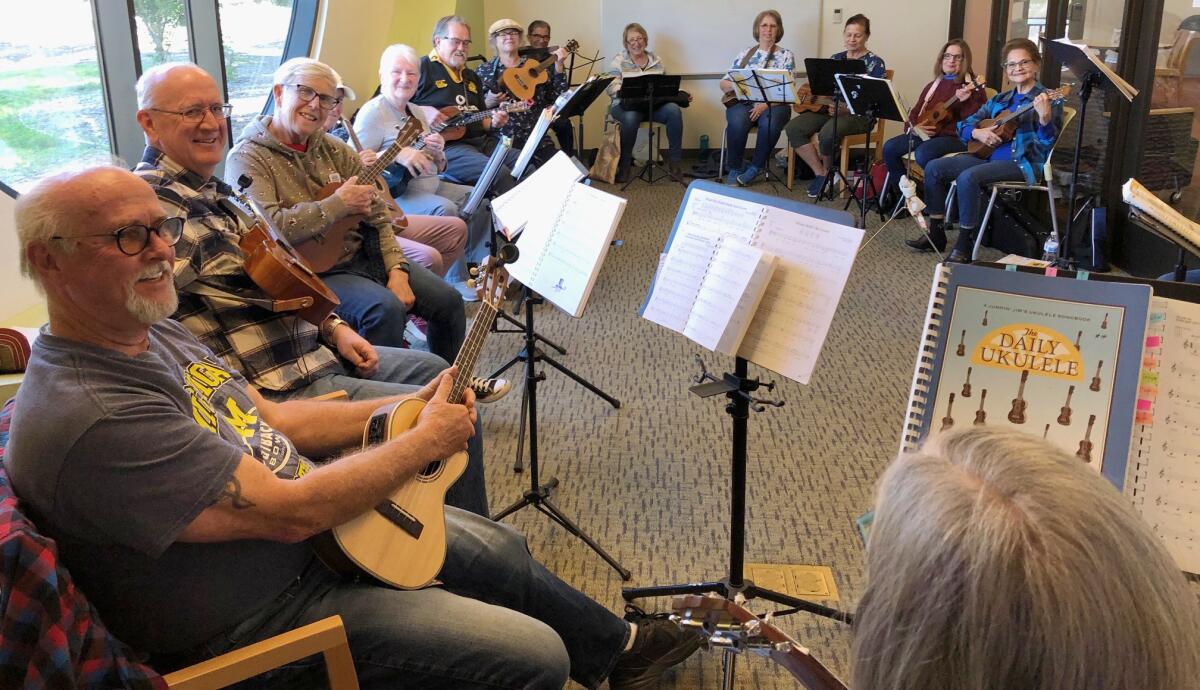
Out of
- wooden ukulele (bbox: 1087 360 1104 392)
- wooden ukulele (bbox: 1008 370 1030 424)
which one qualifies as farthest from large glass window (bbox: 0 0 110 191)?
wooden ukulele (bbox: 1087 360 1104 392)

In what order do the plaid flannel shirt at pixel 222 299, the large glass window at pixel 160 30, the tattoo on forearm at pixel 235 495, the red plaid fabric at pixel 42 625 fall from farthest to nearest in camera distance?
1. the large glass window at pixel 160 30
2. the plaid flannel shirt at pixel 222 299
3. the tattoo on forearm at pixel 235 495
4. the red plaid fabric at pixel 42 625

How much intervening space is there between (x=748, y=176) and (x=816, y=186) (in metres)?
0.62

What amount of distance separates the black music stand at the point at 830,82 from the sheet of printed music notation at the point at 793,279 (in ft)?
17.4

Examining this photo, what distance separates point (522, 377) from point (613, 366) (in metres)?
0.41

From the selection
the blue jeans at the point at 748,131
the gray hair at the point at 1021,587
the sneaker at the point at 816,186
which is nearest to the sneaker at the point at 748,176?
the blue jeans at the point at 748,131

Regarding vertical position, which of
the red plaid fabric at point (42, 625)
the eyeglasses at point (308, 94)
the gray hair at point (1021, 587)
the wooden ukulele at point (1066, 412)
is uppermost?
the eyeglasses at point (308, 94)

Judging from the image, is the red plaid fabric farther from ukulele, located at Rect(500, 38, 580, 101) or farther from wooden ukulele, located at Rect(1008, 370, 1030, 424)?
ukulele, located at Rect(500, 38, 580, 101)

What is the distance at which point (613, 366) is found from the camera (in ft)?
12.9

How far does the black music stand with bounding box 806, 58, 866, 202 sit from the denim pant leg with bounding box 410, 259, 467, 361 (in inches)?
175

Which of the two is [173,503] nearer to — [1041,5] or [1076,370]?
[1076,370]

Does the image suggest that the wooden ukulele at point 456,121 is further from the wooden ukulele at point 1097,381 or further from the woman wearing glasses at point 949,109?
the wooden ukulele at point 1097,381

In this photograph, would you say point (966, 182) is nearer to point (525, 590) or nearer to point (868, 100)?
point (868, 100)

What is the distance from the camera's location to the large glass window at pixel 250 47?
4535 millimetres

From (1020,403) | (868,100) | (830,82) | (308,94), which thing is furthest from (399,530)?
(830,82)
